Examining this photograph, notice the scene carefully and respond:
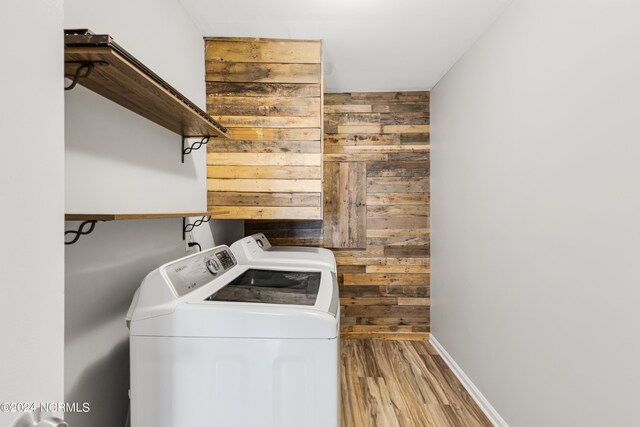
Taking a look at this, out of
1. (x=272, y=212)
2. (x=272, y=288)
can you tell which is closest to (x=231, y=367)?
(x=272, y=288)

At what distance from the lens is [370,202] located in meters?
3.26

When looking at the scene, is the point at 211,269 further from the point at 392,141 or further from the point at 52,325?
the point at 392,141

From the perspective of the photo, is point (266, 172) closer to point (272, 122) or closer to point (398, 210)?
point (272, 122)

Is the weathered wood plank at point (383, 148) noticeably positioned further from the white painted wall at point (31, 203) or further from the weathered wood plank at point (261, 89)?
the white painted wall at point (31, 203)

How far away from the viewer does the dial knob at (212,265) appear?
5.00 ft

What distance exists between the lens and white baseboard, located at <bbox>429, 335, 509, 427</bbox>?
1.94 metres

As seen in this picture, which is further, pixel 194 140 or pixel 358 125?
pixel 358 125

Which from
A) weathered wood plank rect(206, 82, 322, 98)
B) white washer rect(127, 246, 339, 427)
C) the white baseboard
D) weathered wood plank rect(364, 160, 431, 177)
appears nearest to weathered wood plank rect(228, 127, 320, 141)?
weathered wood plank rect(206, 82, 322, 98)

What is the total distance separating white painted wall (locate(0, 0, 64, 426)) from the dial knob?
1000 mm

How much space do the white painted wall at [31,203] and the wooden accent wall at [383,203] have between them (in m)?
2.73

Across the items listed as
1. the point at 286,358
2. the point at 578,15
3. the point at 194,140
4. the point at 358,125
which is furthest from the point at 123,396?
the point at 358,125

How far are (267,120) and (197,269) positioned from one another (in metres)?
1.15

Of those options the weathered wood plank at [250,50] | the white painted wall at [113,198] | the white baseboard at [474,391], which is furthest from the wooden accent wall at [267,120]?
the white baseboard at [474,391]

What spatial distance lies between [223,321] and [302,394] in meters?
0.37
